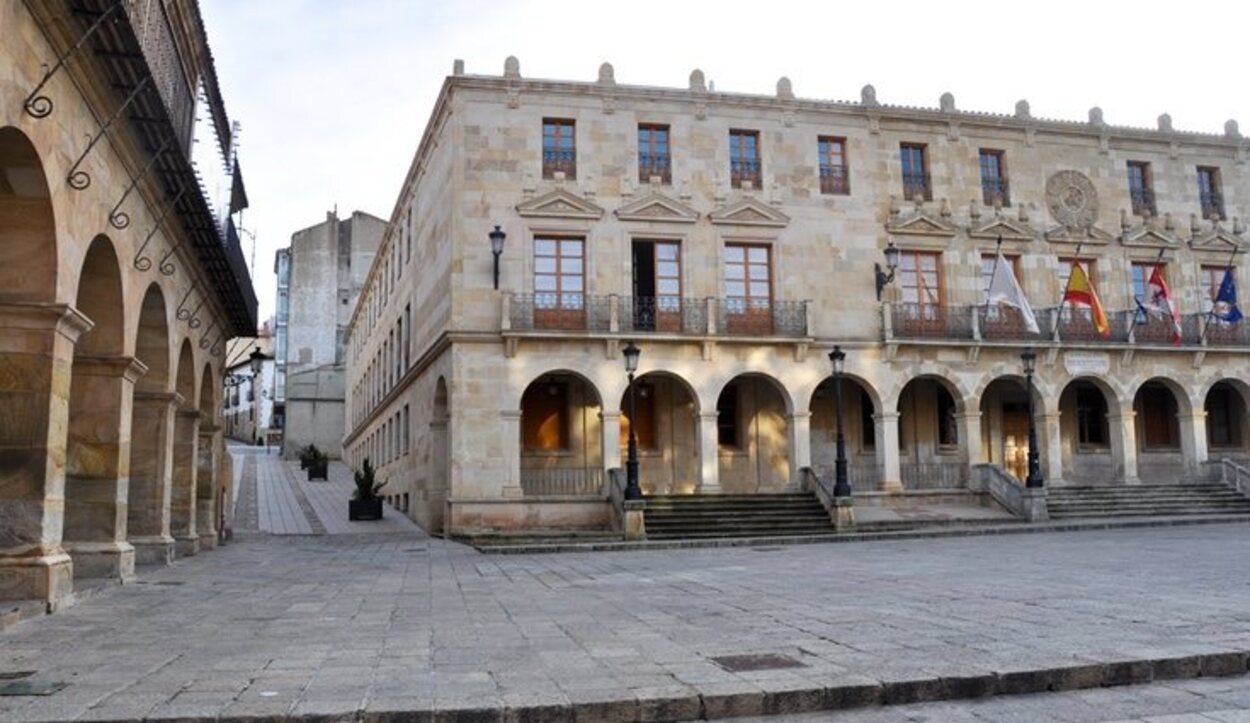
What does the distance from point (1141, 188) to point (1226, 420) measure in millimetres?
7760

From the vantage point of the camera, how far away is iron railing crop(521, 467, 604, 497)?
2444 cm

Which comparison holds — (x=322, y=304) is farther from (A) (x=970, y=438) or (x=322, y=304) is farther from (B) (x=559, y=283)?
(A) (x=970, y=438)

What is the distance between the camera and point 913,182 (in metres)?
27.7

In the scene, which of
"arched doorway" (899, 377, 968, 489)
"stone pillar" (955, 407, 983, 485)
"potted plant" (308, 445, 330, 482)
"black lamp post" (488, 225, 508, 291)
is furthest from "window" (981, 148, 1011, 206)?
"potted plant" (308, 445, 330, 482)

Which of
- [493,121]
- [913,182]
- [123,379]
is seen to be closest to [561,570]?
[123,379]

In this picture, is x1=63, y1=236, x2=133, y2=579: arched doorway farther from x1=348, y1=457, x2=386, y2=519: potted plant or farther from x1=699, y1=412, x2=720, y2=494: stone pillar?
x1=348, y1=457, x2=386, y2=519: potted plant

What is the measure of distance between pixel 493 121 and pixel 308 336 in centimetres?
3795

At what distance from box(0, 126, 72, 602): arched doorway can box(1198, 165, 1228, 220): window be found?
1217 inches

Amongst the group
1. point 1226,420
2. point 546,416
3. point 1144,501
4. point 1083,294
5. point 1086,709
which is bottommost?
point 1086,709

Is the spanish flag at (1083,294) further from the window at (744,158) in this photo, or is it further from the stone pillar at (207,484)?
the stone pillar at (207,484)

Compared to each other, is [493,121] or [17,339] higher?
[493,121]

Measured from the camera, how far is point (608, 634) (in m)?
7.84

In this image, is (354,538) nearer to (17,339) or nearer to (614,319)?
(614,319)

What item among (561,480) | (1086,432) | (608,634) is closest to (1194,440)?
(1086,432)
